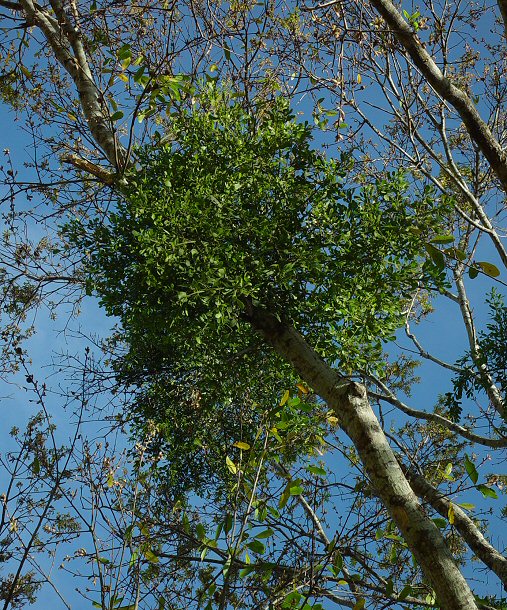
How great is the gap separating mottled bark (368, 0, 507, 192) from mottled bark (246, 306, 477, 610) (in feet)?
5.61

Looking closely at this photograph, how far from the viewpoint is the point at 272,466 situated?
300 inches

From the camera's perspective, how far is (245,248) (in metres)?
5.16

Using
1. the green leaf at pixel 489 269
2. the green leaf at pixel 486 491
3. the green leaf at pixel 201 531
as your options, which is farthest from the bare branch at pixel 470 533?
the green leaf at pixel 489 269

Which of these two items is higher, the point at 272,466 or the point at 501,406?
the point at 272,466

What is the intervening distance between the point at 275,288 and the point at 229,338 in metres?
0.55

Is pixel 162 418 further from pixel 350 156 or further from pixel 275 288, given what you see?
pixel 350 156

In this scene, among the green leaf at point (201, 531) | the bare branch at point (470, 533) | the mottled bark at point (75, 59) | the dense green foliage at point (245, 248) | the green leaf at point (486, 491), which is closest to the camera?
the green leaf at point (201, 531)

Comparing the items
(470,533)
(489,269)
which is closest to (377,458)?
(489,269)

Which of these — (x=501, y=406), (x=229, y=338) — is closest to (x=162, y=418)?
(x=229, y=338)

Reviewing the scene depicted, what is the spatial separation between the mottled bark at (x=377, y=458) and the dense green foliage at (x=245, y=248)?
0.25m

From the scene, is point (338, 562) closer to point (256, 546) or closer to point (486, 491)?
point (256, 546)

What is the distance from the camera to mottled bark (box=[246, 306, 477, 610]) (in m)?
3.89

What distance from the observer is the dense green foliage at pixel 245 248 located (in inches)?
195

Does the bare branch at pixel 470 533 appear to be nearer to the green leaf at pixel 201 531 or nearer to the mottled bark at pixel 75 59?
the green leaf at pixel 201 531
